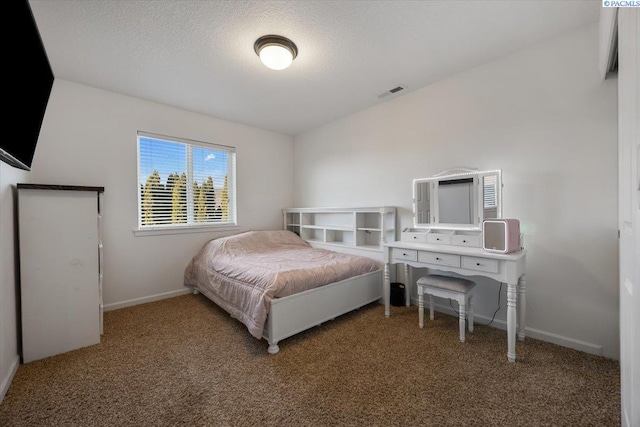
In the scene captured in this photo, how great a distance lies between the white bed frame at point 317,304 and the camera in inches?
81.4

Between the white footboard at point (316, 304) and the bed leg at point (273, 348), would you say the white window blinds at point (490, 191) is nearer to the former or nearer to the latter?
the white footboard at point (316, 304)

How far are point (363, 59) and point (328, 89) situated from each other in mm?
648

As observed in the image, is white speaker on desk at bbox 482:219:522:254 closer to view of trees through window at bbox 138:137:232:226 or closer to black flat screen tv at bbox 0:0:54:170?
black flat screen tv at bbox 0:0:54:170

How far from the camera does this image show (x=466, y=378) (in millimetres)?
1687

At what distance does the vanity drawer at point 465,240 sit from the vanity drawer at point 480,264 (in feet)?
1.00

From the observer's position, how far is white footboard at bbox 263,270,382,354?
2.07m

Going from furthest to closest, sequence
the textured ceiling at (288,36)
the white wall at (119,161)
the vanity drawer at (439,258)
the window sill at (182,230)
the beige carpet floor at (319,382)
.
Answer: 1. the window sill at (182,230)
2. the white wall at (119,161)
3. the vanity drawer at (439,258)
4. the textured ceiling at (288,36)
5. the beige carpet floor at (319,382)

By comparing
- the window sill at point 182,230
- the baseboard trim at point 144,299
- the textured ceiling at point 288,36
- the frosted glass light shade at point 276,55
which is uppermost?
the textured ceiling at point 288,36

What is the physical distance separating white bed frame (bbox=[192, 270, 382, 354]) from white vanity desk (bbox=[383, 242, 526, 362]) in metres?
0.30

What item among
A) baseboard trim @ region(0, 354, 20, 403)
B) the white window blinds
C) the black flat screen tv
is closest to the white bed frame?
the white window blinds

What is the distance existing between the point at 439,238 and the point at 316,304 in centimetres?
137

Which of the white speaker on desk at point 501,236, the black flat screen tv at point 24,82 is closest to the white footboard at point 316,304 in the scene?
the white speaker on desk at point 501,236

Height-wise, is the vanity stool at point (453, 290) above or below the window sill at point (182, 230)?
below

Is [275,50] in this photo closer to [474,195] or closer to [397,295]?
[474,195]
